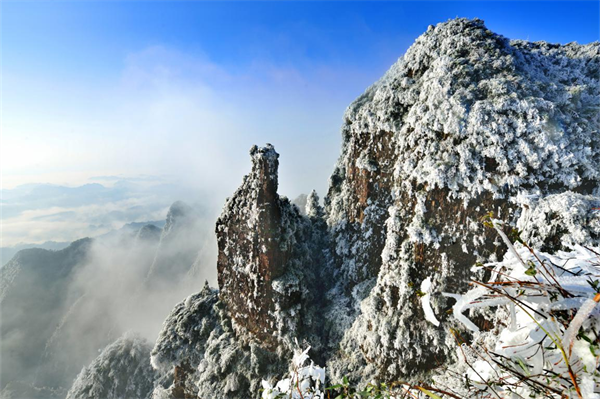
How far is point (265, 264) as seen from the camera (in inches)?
705

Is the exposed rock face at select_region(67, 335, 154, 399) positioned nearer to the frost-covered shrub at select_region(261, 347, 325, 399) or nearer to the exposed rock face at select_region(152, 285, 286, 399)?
the exposed rock face at select_region(152, 285, 286, 399)

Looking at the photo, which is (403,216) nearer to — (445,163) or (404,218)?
(404,218)

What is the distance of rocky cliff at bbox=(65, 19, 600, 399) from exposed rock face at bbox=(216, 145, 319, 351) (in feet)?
0.25

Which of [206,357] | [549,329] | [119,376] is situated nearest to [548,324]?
[549,329]

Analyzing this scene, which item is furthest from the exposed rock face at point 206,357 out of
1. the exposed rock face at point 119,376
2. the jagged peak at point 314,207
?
the jagged peak at point 314,207

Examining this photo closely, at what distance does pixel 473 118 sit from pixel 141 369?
101 ft

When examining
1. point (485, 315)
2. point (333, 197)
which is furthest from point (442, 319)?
point (333, 197)

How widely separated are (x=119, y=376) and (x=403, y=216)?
26982 millimetres

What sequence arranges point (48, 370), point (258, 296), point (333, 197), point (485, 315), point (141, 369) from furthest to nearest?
point (48, 370) < point (141, 369) < point (333, 197) < point (258, 296) < point (485, 315)

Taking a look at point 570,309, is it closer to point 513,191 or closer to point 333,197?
point 513,191

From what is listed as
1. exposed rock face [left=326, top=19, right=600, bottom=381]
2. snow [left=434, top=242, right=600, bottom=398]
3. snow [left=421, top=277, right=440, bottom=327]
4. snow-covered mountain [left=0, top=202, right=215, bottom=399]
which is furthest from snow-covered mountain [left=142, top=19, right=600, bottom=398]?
snow-covered mountain [left=0, top=202, right=215, bottom=399]

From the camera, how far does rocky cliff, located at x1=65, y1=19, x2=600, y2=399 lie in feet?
41.9

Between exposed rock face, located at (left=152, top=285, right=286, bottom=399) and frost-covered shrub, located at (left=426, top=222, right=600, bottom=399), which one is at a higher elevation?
frost-covered shrub, located at (left=426, top=222, right=600, bottom=399)

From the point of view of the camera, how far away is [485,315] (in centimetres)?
1217
